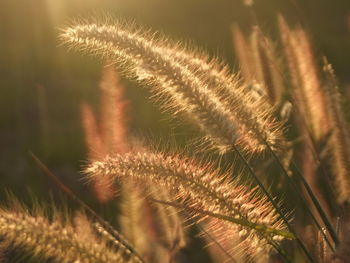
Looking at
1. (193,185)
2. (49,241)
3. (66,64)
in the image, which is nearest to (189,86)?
(193,185)

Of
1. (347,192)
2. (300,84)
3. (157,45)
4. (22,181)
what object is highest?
(157,45)

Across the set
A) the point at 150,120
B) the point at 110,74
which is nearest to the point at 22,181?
the point at 150,120

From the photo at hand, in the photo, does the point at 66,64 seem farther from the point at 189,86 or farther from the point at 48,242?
the point at 48,242

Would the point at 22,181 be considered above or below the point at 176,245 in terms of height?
below

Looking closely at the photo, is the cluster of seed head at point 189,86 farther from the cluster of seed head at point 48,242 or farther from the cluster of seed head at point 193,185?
the cluster of seed head at point 48,242

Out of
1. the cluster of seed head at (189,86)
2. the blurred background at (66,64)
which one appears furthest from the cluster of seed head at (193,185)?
the blurred background at (66,64)

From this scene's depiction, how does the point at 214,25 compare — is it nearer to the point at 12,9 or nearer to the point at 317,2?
the point at 317,2

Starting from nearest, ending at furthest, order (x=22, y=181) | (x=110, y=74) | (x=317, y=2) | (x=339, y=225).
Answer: (x=339, y=225) < (x=110, y=74) < (x=22, y=181) < (x=317, y=2)
